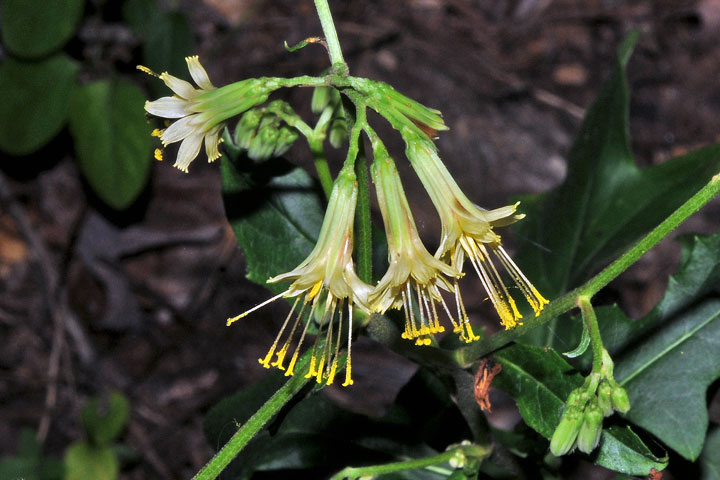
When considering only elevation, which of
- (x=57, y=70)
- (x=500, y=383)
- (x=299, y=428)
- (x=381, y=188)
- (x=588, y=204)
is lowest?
(x=299, y=428)

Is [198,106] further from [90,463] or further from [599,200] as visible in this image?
[90,463]

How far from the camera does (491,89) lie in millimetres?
5250

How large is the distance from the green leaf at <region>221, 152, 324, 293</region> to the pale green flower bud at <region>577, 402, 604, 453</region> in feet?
3.47

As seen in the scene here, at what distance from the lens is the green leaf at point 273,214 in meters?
2.34

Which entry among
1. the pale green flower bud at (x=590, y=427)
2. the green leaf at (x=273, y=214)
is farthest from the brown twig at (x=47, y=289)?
the pale green flower bud at (x=590, y=427)

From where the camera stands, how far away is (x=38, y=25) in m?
4.38

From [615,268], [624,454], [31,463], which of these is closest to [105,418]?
[31,463]

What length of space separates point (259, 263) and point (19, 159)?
3643 millimetres

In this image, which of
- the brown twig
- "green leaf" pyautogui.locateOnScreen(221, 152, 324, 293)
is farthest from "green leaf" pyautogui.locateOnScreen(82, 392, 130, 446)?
"green leaf" pyautogui.locateOnScreen(221, 152, 324, 293)

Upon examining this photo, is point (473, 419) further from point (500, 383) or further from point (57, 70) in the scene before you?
point (57, 70)

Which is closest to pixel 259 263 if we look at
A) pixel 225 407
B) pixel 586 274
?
pixel 225 407

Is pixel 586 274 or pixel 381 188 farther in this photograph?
pixel 586 274

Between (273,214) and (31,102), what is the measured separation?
285cm

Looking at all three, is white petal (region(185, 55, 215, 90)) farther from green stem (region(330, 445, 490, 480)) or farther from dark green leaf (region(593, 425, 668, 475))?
dark green leaf (region(593, 425, 668, 475))
